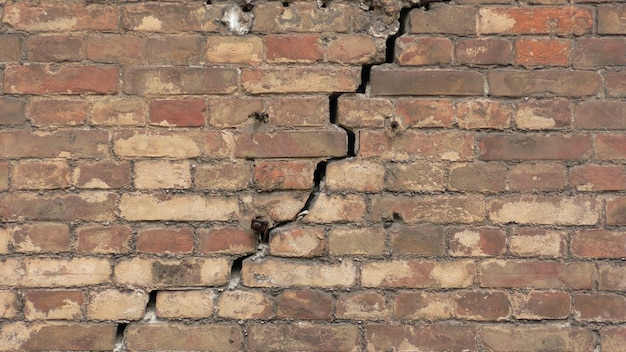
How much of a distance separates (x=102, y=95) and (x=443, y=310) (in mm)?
1206

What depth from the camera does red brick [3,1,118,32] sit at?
1887 millimetres

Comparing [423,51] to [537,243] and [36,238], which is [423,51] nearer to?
[537,243]

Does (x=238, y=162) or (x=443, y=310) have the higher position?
(x=238, y=162)

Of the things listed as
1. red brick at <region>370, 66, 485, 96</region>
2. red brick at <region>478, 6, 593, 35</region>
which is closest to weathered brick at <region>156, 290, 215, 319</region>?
red brick at <region>370, 66, 485, 96</region>

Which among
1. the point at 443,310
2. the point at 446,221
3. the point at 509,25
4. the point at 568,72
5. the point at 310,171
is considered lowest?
the point at 443,310

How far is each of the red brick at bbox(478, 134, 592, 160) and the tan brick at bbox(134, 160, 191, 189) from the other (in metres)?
0.89

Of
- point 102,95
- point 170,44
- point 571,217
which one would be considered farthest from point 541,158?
point 102,95

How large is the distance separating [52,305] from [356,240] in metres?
0.92

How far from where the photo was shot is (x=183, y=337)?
73.2 inches

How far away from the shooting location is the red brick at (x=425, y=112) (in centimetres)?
189

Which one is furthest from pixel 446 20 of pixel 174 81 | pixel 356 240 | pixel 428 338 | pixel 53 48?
pixel 53 48

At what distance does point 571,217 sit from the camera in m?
1.87

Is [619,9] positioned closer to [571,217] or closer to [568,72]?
[568,72]

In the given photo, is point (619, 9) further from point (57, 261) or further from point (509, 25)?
point (57, 261)
